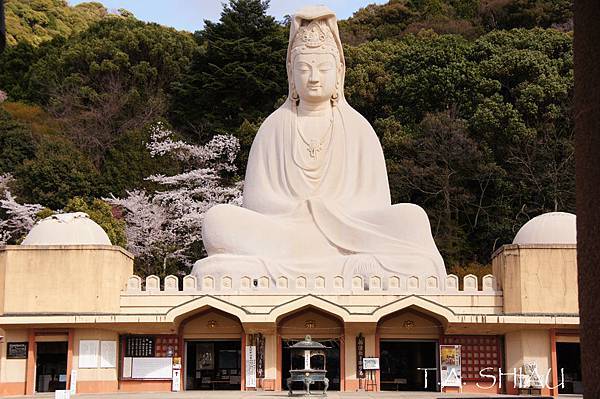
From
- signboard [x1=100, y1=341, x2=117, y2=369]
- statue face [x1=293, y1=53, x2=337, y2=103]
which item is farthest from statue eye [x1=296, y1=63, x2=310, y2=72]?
signboard [x1=100, y1=341, x2=117, y2=369]

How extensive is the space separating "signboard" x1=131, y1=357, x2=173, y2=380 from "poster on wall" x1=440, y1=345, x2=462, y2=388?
5959mm

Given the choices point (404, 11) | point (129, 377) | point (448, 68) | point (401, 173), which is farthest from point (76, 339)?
point (404, 11)

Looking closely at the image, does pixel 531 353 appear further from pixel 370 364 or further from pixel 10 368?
pixel 10 368

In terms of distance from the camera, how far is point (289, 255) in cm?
2253

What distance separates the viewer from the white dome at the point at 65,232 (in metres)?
20.8

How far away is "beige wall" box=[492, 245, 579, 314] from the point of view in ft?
64.2

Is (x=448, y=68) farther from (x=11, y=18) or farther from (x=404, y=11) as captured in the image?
(x=11, y=18)

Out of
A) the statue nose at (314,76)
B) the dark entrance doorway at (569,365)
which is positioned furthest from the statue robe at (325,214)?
the dark entrance doorway at (569,365)

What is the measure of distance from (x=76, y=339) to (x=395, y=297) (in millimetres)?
6947

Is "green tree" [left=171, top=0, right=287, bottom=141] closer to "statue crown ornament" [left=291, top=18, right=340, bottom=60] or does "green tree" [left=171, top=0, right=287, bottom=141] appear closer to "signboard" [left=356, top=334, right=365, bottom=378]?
"statue crown ornament" [left=291, top=18, right=340, bottom=60]

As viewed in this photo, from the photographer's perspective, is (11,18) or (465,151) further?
(11,18)

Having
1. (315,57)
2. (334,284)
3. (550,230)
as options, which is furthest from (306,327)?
(315,57)

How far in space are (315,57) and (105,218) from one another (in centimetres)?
997

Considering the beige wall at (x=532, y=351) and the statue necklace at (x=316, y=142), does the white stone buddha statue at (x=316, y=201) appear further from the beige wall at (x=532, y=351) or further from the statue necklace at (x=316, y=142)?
the beige wall at (x=532, y=351)
